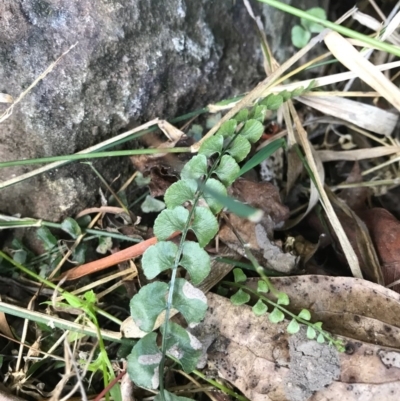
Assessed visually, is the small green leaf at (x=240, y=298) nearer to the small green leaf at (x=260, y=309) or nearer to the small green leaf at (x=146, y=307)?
the small green leaf at (x=260, y=309)

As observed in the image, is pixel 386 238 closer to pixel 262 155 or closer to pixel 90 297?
pixel 262 155

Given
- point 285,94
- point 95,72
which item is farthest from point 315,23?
point 95,72

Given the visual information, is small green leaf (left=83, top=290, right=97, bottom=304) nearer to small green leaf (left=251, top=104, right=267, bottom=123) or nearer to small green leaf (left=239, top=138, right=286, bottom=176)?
small green leaf (left=239, top=138, right=286, bottom=176)

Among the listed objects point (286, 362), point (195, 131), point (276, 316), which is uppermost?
point (195, 131)

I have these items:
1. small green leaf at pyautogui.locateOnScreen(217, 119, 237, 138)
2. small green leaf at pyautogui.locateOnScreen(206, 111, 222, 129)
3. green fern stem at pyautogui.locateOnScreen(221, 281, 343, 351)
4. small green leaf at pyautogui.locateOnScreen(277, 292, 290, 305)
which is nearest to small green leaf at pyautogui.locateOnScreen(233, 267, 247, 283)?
green fern stem at pyautogui.locateOnScreen(221, 281, 343, 351)

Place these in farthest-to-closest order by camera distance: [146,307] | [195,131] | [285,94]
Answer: [195,131], [285,94], [146,307]

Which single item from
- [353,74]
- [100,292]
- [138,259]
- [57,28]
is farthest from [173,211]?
[353,74]
